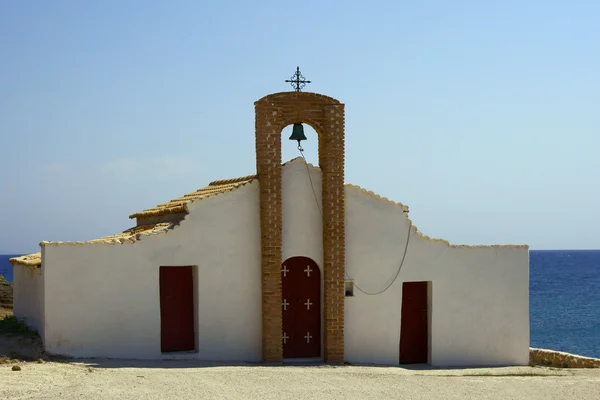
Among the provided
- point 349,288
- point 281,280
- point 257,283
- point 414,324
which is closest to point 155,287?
point 257,283

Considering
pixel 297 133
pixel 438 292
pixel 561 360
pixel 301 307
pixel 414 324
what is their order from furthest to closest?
pixel 561 360, pixel 414 324, pixel 438 292, pixel 301 307, pixel 297 133

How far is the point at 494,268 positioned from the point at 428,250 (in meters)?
1.94

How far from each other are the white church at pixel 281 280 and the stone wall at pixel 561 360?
4004 mm

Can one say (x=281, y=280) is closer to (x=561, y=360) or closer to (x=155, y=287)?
(x=155, y=287)

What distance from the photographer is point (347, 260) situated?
1995 cm

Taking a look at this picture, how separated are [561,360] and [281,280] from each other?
1042 cm

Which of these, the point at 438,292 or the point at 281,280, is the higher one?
the point at 281,280

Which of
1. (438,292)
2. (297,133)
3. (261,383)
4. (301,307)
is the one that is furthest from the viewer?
(438,292)

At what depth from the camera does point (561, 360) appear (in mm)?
25125

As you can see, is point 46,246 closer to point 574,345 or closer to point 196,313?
point 196,313

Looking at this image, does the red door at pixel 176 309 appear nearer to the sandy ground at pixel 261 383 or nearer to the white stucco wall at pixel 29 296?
the sandy ground at pixel 261 383

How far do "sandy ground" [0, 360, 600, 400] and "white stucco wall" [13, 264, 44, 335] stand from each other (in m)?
2.10

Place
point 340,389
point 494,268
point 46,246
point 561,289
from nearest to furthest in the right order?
point 340,389 < point 46,246 < point 494,268 < point 561,289

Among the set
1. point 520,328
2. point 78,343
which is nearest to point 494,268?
point 520,328
